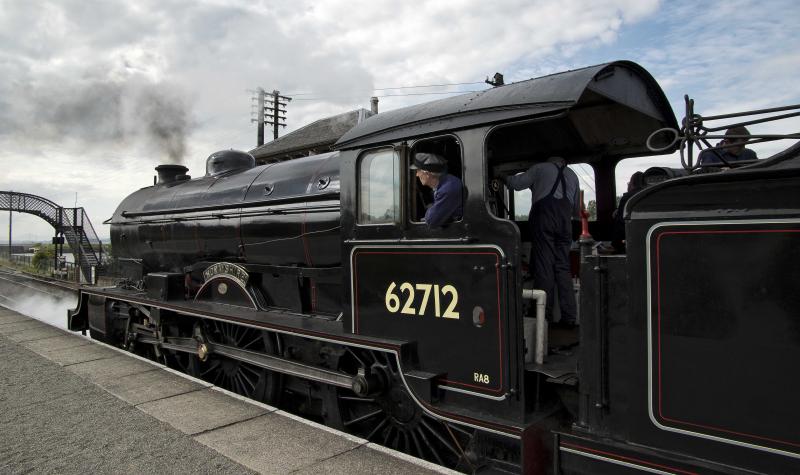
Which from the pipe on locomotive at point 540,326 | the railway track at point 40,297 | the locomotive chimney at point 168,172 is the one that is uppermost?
the locomotive chimney at point 168,172

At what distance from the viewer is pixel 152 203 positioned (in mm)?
7754

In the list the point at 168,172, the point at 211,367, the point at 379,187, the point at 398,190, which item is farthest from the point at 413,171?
the point at 168,172

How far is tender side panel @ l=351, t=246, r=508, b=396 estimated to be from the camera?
10.1 feet

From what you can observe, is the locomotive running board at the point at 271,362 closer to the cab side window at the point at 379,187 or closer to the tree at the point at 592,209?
the cab side window at the point at 379,187

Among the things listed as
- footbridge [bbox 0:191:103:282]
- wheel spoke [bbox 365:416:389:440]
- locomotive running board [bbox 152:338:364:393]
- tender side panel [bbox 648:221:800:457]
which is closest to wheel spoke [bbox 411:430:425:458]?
wheel spoke [bbox 365:416:389:440]

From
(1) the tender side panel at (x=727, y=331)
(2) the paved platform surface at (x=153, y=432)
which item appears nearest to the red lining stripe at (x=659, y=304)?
(1) the tender side panel at (x=727, y=331)

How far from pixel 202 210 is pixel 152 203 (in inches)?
70.0

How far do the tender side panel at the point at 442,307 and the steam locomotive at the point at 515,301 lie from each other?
0.04 ft

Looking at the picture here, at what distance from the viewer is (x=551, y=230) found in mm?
3660

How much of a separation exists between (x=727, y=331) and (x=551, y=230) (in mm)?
1573

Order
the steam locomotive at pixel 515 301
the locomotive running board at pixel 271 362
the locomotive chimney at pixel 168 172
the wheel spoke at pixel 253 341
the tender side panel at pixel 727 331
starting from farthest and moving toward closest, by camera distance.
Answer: the locomotive chimney at pixel 168 172 < the wheel spoke at pixel 253 341 < the locomotive running board at pixel 271 362 < the steam locomotive at pixel 515 301 < the tender side panel at pixel 727 331

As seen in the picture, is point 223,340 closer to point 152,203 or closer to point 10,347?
point 152,203

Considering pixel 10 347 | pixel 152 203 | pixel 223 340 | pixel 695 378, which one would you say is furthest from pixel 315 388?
pixel 10 347

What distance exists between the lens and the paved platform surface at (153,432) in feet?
11.4
